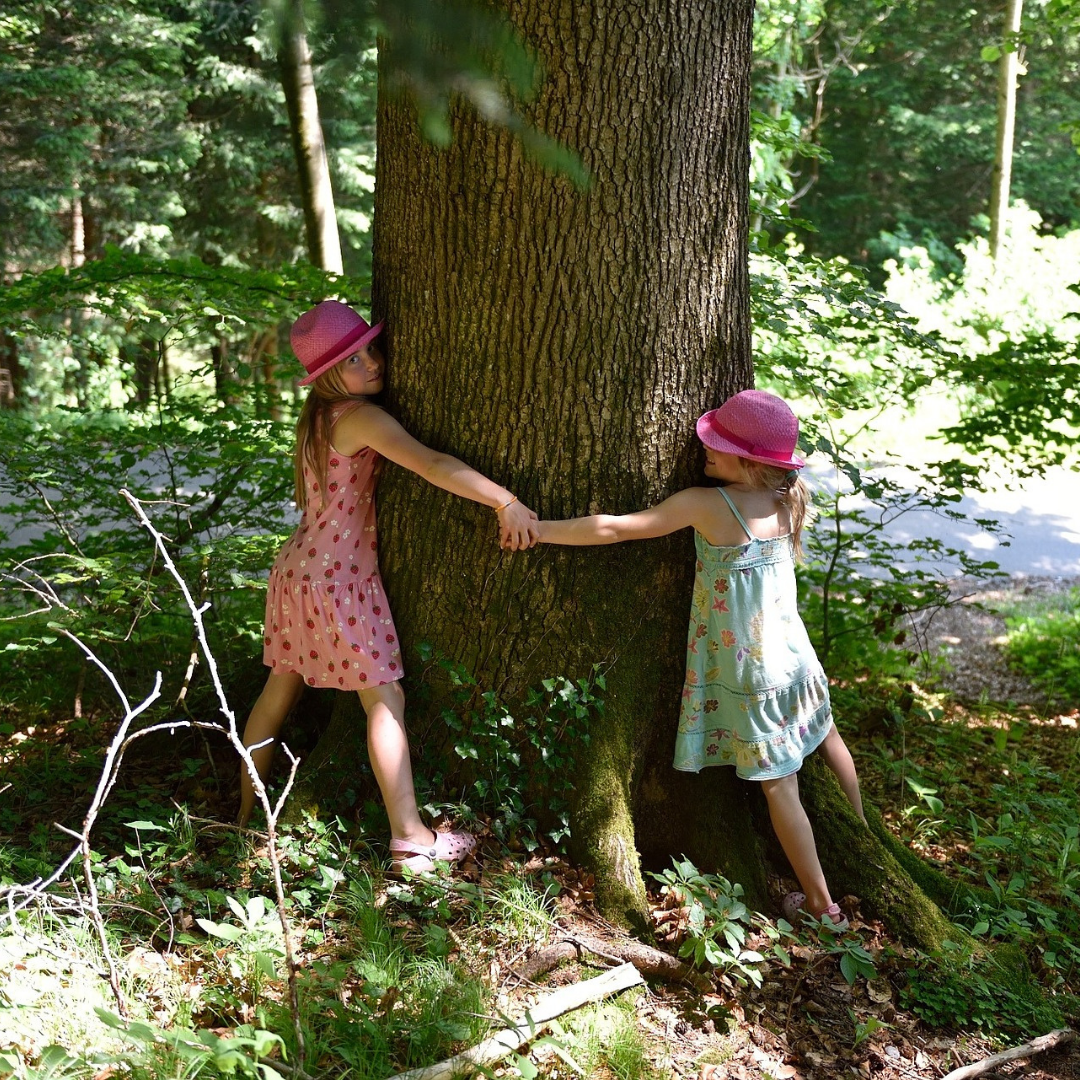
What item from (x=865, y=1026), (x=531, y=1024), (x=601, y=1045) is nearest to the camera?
(x=531, y=1024)

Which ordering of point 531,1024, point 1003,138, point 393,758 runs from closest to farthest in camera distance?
point 531,1024
point 393,758
point 1003,138

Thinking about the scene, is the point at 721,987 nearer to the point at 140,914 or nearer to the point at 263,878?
the point at 263,878

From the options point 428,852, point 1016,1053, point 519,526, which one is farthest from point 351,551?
point 1016,1053

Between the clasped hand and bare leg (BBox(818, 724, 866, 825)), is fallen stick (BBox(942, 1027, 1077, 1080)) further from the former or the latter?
the clasped hand

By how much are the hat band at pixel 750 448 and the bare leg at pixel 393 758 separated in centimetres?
130

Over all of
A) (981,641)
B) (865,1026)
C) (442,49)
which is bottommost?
(981,641)

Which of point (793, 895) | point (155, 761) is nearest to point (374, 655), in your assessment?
point (155, 761)

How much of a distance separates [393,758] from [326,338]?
133 cm

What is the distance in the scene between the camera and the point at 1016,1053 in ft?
9.50

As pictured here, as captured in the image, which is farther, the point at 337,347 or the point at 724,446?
the point at 337,347

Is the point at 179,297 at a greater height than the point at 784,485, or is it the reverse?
the point at 179,297

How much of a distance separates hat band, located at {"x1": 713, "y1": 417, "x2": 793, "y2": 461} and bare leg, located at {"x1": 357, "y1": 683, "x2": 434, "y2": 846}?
1301 mm

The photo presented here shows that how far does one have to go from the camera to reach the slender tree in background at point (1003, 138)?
15.1 metres

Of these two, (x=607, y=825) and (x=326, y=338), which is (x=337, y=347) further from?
(x=607, y=825)
